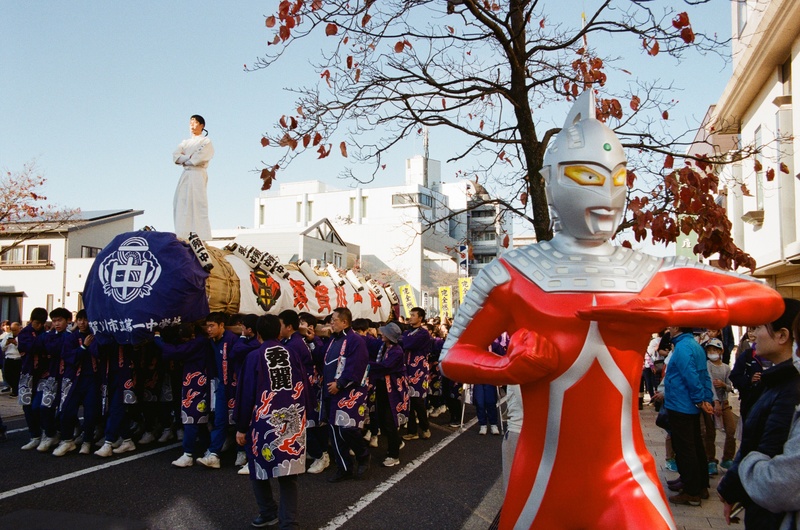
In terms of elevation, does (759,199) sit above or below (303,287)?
above

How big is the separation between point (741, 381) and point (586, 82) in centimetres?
297

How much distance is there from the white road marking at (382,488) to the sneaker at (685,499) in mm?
2760

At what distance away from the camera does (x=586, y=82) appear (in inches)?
221

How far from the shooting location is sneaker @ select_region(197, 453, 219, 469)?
23.2 feet

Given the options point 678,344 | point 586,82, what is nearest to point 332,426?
point 678,344

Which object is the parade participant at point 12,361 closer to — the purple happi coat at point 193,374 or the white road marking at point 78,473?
the white road marking at point 78,473

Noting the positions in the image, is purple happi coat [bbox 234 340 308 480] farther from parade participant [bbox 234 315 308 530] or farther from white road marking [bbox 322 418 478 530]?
white road marking [bbox 322 418 478 530]

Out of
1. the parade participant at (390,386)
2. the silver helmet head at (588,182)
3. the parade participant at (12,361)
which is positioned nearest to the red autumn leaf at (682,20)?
the silver helmet head at (588,182)

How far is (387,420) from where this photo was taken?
769 centimetres

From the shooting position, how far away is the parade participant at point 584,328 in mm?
2611

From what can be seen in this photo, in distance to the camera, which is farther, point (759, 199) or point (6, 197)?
point (6, 197)

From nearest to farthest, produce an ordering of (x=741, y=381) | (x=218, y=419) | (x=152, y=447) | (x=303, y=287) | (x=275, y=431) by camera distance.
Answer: (x=275, y=431)
(x=741, y=381)
(x=218, y=419)
(x=152, y=447)
(x=303, y=287)

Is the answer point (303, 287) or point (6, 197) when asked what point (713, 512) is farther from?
point (6, 197)

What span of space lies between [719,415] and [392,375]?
384 cm
